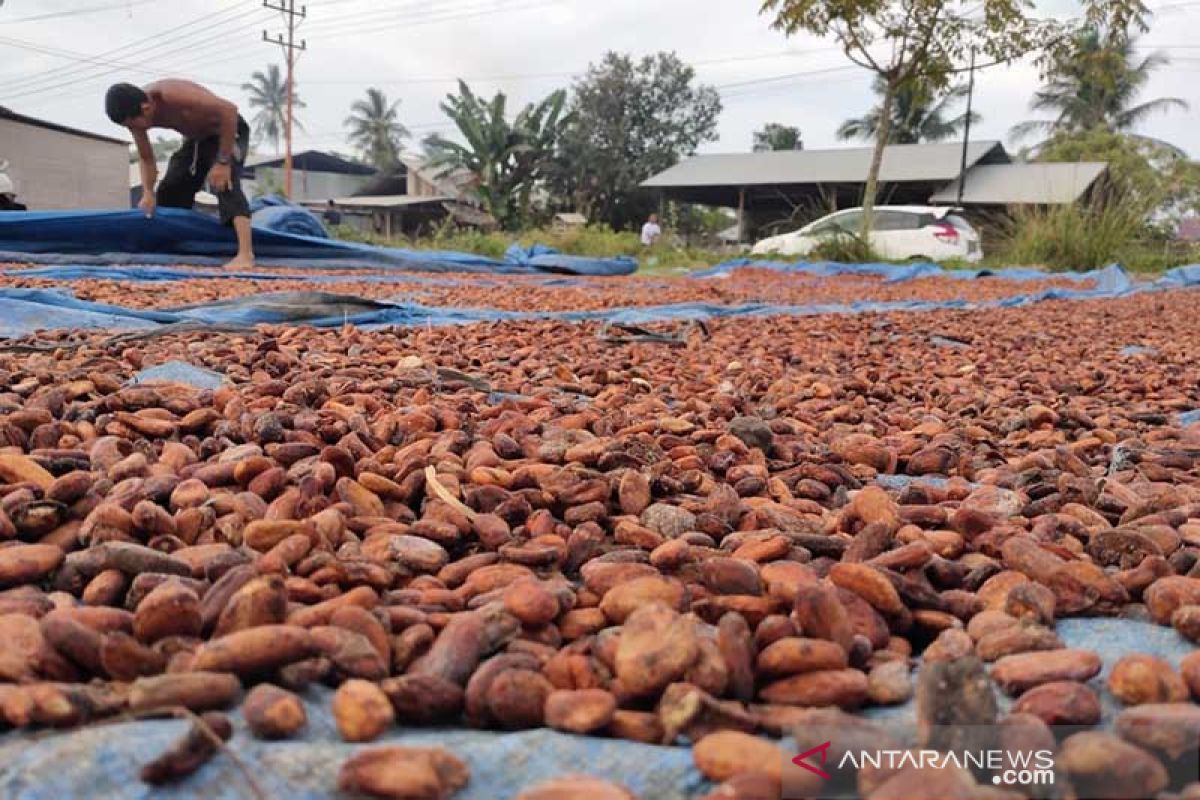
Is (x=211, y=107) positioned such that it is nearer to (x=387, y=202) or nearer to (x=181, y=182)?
(x=181, y=182)

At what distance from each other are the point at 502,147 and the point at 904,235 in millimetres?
8240

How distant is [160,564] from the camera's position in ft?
2.72

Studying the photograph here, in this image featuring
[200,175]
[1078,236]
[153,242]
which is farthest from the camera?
[1078,236]

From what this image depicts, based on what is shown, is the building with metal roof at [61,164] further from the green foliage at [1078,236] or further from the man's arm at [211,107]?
the green foliage at [1078,236]

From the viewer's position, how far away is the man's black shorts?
5320mm

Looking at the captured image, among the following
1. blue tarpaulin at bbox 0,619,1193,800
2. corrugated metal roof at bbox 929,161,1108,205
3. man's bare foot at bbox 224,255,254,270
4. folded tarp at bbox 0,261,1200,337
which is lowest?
blue tarpaulin at bbox 0,619,1193,800

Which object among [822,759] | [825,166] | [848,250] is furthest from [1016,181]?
[822,759]

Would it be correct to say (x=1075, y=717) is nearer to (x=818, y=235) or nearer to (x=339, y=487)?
(x=339, y=487)

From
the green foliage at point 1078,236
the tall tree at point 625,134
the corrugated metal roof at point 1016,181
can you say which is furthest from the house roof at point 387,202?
the green foliage at point 1078,236

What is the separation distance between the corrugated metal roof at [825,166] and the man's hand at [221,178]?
46.1 feet

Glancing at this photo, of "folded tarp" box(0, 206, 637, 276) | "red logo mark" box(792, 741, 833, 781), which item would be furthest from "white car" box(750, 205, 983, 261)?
"red logo mark" box(792, 741, 833, 781)

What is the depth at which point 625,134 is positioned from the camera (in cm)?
2273

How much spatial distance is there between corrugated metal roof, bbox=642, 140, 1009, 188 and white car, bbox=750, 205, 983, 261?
669 centimetres

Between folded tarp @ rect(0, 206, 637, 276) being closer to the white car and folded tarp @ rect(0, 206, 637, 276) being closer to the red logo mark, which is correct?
the white car
